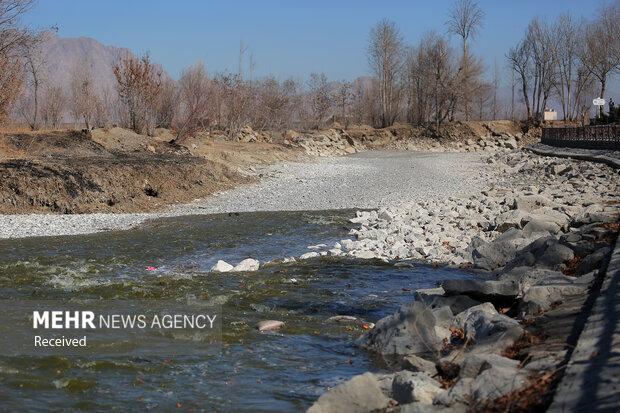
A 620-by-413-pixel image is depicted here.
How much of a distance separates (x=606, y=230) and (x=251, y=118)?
45.0 meters

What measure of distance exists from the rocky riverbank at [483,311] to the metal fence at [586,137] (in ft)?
69.2

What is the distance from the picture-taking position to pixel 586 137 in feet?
140

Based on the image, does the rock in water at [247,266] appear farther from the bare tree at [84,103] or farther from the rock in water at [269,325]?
the bare tree at [84,103]

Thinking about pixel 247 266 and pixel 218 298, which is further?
pixel 247 266

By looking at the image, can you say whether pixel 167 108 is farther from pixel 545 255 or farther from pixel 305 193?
pixel 545 255

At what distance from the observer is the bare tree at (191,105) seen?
32.5m

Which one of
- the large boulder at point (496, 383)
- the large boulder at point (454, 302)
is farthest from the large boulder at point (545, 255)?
the large boulder at point (496, 383)

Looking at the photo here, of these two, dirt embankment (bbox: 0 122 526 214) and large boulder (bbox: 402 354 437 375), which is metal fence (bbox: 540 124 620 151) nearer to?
dirt embankment (bbox: 0 122 526 214)

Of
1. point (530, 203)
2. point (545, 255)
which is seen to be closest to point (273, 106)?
point (530, 203)

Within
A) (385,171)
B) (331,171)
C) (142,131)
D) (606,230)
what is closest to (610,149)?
(385,171)

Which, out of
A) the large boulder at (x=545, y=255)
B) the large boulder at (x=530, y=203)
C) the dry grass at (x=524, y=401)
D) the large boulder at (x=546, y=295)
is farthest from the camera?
the large boulder at (x=530, y=203)

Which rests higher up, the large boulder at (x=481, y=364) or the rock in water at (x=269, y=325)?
the large boulder at (x=481, y=364)

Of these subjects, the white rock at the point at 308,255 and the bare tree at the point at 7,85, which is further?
the bare tree at the point at 7,85

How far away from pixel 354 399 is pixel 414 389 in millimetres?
432
